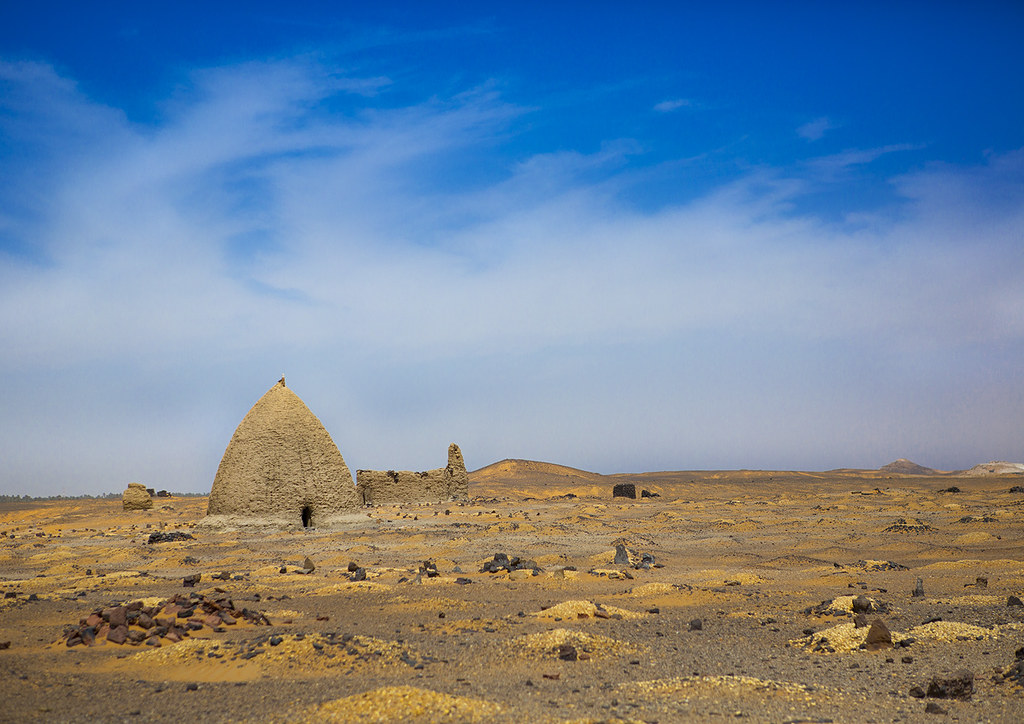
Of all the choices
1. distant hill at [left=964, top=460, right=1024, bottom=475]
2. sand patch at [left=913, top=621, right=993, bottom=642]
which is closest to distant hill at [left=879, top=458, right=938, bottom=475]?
distant hill at [left=964, top=460, right=1024, bottom=475]

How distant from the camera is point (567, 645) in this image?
6.28 meters

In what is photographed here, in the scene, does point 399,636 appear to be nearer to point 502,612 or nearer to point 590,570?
point 502,612

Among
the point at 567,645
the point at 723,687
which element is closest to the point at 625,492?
the point at 567,645

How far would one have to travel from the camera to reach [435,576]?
35.3ft

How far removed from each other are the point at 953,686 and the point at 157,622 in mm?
7037

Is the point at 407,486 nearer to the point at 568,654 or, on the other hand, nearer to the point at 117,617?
the point at 117,617

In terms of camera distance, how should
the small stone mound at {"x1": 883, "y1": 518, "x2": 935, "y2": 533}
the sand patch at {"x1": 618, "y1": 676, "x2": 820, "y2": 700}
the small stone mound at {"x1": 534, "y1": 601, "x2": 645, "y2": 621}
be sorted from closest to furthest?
the sand patch at {"x1": 618, "y1": 676, "x2": 820, "y2": 700} < the small stone mound at {"x1": 534, "y1": 601, "x2": 645, "y2": 621} < the small stone mound at {"x1": 883, "y1": 518, "x2": 935, "y2": 533}

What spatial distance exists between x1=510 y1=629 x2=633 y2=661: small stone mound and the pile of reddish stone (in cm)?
306

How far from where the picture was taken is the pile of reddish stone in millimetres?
6637

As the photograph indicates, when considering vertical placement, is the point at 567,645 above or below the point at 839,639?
A: above

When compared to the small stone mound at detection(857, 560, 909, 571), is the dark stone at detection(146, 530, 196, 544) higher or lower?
higher

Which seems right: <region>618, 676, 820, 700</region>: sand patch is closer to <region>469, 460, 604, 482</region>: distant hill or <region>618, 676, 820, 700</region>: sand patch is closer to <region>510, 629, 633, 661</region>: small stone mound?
<region>510, 629, 633, 661</region>: small stone mound

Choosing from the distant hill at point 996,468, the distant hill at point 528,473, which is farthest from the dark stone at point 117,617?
the distant hill at point 996,468

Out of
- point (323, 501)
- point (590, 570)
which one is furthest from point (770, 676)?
point (323, 501)
